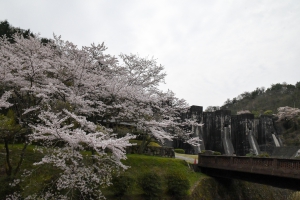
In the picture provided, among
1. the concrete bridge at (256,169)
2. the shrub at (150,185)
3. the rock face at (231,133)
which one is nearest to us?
the concrete bridge at (256,169)

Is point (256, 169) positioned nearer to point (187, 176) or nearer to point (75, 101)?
point (187, 176)

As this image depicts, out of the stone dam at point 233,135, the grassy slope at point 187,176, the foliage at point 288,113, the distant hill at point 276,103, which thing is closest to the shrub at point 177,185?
the grassy slope at point 187,176

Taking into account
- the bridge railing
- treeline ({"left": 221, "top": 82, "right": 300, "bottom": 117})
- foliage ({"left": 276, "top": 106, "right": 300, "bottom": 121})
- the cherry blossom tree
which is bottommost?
the bridge railing

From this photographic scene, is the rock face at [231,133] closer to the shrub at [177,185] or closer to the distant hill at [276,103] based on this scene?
the distant hill at [276,103]

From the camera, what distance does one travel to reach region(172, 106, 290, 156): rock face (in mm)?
32084

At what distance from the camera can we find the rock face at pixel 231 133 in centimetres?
3208

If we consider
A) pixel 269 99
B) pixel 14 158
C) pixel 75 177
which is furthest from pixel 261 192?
pixel 269 99

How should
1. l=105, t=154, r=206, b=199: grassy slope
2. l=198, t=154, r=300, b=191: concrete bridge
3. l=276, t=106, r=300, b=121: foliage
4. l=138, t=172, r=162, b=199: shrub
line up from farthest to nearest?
l=276, t=106, r=300, b=121: foliage → l=105, t=154, r=206, b=199: grassy slope → l=138, t=172, r=162, b=199: shrub → l=198, t=154, r=300, b=191: concrete bridge

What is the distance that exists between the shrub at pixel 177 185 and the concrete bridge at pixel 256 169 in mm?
3296

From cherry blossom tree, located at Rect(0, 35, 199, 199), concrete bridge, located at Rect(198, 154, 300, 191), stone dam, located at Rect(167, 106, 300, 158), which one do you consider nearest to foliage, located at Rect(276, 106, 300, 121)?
stone dam, located at Rect(167, 106, 300, 158)

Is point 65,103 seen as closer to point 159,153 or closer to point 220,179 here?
point 159,153

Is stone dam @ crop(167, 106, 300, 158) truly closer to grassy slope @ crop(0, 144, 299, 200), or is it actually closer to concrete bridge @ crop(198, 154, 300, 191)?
grassy slope @ crop(0, 144, 299, 200)

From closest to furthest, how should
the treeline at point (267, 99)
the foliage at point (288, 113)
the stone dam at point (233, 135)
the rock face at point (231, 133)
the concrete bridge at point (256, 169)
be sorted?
the concrete bridge at point (256, 169) → the stone dam at point (233, 135) → the rock face at point (231, 133) → the foliage at point (288, 113) → the treeline at point (267, 99)

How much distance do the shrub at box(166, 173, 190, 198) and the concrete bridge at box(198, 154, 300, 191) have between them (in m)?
3.30
